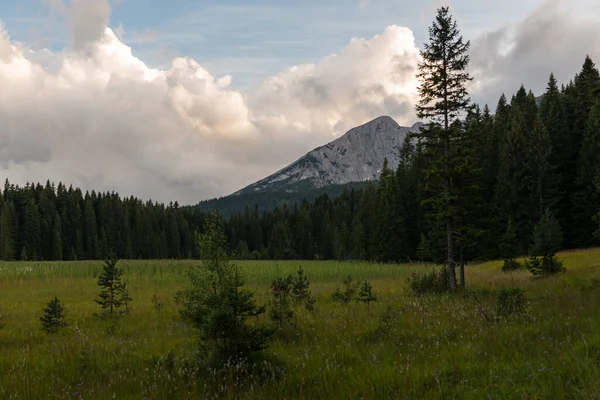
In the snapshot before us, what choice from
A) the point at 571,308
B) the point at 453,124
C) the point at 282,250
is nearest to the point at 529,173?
the point at 453,124

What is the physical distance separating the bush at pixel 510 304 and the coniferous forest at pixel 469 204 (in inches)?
277

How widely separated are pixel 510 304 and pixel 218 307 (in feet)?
26.4

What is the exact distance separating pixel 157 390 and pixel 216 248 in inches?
96.6

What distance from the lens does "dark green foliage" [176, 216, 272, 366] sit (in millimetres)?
5977

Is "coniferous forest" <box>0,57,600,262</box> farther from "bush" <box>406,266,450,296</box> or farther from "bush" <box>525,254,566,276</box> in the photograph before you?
"bush" <box>525,254,566,276</box>

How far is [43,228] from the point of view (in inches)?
3469

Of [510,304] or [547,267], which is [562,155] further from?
[510,304]

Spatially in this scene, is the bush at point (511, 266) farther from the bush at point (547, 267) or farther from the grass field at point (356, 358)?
the grass field at point (356, 358)

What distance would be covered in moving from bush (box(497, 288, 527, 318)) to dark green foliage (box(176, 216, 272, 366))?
6.43 m

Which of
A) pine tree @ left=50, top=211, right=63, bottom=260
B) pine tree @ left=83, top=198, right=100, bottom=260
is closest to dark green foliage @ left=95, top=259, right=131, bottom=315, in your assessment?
pine tree @ left=50, top=211, right=63, bottom=260

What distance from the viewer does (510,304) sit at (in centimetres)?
976

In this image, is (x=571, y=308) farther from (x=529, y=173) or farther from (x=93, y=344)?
(x=529, y=173)

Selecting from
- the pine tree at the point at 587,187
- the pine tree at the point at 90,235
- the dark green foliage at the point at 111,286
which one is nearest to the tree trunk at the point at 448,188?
the dark green foliage at the point at 111,286

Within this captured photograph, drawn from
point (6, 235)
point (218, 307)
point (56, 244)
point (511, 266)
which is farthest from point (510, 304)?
point (56, 244)
